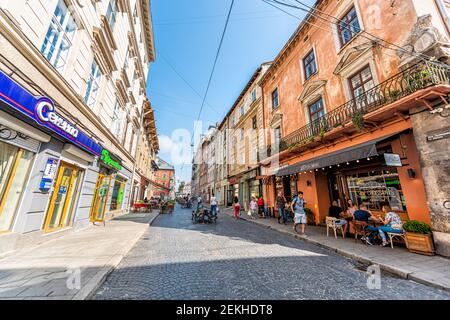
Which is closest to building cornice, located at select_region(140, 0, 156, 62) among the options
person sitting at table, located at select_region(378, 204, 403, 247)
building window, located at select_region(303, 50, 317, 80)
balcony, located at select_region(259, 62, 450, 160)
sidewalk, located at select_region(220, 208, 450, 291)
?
building window, located at select_region(303, 50, 317, 80)

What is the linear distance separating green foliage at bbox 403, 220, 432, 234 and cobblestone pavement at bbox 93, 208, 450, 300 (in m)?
2.42

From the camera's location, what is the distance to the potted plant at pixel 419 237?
5.03 metres

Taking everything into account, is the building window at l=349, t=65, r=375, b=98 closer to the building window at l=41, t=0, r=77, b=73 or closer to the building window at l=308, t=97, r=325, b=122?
the building window at l=308, t=97, r=325, b=122

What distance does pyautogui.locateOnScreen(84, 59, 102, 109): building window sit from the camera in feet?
25.7

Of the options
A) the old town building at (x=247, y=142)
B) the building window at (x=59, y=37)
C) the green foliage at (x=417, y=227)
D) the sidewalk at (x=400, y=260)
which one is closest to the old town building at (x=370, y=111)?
the green foliage at (x=417, y=227)

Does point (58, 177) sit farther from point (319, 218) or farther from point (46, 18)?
point (319, 218)

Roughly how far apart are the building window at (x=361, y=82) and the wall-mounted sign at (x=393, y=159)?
128 inches

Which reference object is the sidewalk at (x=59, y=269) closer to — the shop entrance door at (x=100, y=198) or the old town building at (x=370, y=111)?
the shop entrance door at (x=100, y=198)

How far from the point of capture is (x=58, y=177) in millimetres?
6082

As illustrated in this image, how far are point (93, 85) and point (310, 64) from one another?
507 inches

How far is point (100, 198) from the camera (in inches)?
382

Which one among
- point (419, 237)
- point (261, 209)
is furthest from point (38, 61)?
point (261, 209)

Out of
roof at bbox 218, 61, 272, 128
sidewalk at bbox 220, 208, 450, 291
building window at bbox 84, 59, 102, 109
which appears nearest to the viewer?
sidewalk at bbox 220, 208, 450, 291

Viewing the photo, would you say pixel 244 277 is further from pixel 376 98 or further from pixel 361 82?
pixel 361 82
